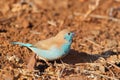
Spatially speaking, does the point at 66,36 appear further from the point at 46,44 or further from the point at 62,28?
the point at 62,28

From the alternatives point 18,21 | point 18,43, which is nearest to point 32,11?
point 18,21

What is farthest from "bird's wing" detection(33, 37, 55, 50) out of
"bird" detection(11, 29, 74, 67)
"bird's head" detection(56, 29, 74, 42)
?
"bird's head" detection(56, 29, 74, 42)

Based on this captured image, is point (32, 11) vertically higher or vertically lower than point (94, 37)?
higher

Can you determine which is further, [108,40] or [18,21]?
[18,21]

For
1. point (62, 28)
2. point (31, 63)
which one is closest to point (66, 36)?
point (31, 63)

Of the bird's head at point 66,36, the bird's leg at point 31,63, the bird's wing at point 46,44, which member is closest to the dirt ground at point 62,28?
the bird's leg at point 31,63

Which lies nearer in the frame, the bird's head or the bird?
the bird

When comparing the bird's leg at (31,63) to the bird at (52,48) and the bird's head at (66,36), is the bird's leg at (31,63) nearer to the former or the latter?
the bird at (52,48)

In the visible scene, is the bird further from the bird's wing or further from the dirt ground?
the dirt ground

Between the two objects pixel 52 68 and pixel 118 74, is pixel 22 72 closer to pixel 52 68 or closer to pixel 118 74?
pixel 52 68
